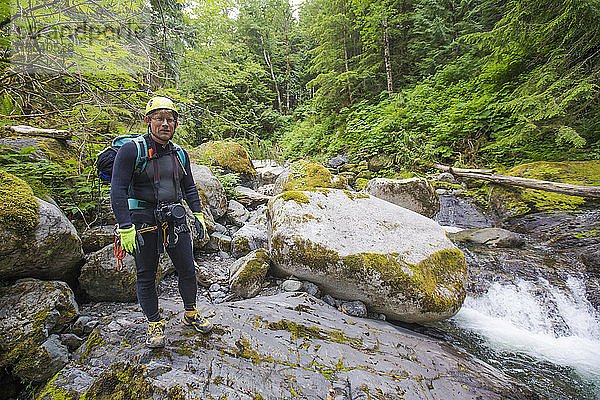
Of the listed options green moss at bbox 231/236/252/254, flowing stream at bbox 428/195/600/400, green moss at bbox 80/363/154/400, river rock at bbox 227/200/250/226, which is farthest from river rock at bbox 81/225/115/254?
flowing stream at bbox 428/195/600/400

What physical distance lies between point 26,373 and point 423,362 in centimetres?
404

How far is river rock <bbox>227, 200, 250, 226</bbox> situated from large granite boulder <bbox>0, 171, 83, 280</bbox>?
4.23 metres

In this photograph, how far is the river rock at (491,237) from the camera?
6129mm

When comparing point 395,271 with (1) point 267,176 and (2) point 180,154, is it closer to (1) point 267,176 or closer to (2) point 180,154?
(2) point 180,154

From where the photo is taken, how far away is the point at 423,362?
3031mm

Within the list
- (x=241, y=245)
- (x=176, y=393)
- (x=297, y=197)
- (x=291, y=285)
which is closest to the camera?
(x=176, y=393)

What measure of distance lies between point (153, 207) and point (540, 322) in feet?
21.0

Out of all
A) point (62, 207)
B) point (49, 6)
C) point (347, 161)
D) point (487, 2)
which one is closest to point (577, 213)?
point (347, 161)

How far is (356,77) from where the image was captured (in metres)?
15.1

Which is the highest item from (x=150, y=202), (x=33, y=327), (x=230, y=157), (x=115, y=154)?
(x=230, y=157)

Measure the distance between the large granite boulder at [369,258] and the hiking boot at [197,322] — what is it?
1.73 metres

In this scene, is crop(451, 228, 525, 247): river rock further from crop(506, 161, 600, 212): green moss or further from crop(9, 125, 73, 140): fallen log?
crop(9, 125, 73, 140): fallen log

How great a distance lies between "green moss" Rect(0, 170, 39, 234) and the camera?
2.46m

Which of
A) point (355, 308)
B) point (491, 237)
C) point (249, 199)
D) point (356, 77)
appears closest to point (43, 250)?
point (355, 308)
